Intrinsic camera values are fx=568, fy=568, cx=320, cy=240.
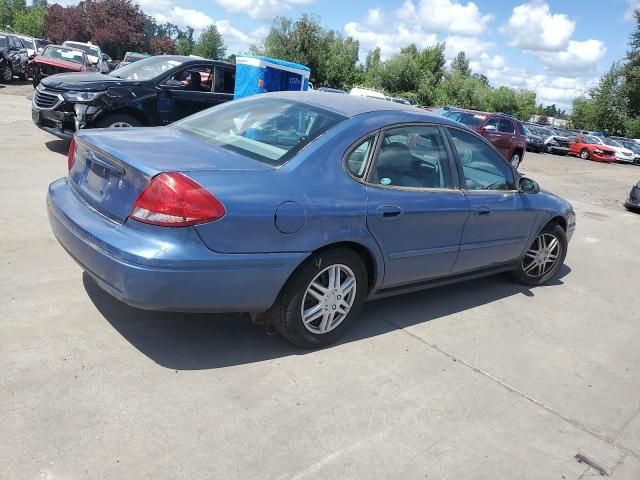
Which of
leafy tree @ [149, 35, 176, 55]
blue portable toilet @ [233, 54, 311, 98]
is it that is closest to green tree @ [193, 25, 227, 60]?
leafy tree @ [149, 35, 176, 55]

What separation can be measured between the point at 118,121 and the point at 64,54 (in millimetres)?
12288

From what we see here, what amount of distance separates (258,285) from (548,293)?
3636 millimetres

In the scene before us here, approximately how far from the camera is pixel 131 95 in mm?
8352

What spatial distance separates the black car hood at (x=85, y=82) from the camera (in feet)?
26.6

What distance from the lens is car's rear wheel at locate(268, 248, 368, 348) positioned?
134 inches

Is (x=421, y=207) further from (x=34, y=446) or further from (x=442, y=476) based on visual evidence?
(x=34, y=446)

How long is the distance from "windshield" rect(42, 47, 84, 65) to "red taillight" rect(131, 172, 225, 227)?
56.6 feet

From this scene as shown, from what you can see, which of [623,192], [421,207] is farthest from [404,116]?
[623,192]

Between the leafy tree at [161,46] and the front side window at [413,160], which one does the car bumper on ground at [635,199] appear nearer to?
the front side window at [413,160]

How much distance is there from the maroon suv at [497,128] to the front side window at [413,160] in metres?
13.1

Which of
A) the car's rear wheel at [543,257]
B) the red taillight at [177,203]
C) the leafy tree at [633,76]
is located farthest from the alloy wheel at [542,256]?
the leafy tree at [633,76]

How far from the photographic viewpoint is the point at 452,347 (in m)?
4.10

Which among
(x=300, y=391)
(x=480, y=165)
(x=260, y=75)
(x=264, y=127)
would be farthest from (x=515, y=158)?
(x=300, y=391)

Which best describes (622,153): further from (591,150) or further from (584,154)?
(584,154)
